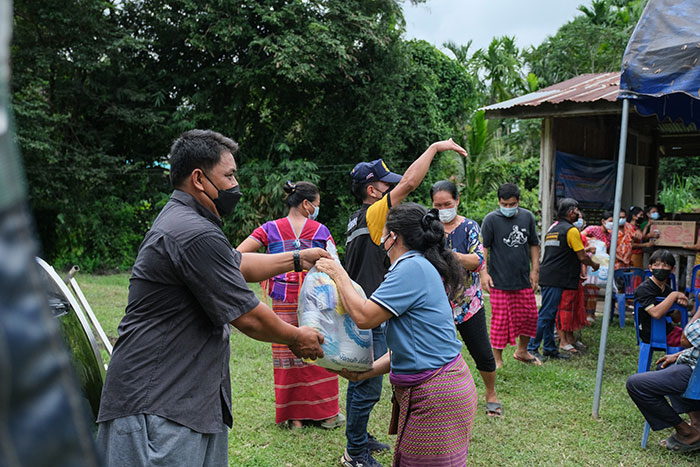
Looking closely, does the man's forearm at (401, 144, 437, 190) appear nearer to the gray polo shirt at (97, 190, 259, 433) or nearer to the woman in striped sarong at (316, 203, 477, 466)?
the woman in striped sarong at (316, 203, 477, 466)

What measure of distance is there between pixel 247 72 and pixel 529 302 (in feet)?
31.1

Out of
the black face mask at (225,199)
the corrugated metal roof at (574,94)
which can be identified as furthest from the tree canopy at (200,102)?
the black face mask at (225,199)

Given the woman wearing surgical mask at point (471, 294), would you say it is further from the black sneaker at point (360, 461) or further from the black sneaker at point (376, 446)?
the black sneaker at point (360, 461)

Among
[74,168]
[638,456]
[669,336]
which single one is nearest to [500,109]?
[669,336]

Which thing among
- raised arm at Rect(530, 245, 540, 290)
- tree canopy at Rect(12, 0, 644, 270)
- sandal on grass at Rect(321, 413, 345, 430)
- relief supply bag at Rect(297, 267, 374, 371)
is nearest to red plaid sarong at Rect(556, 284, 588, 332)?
raised arm at Rect(530, 245, 540, 290)

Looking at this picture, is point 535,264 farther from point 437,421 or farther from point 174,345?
point 174,345

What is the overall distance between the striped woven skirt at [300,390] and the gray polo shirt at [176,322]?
8.30 feet

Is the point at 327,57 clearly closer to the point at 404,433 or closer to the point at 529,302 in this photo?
the point at 529,302

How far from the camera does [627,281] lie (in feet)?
26.2

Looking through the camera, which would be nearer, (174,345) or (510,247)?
(174,345)

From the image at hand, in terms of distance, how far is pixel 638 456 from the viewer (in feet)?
13.4

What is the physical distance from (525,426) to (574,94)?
641 centimetres

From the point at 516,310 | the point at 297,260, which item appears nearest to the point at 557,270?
the point at 516,310

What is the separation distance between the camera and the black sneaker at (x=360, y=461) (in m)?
3.75
